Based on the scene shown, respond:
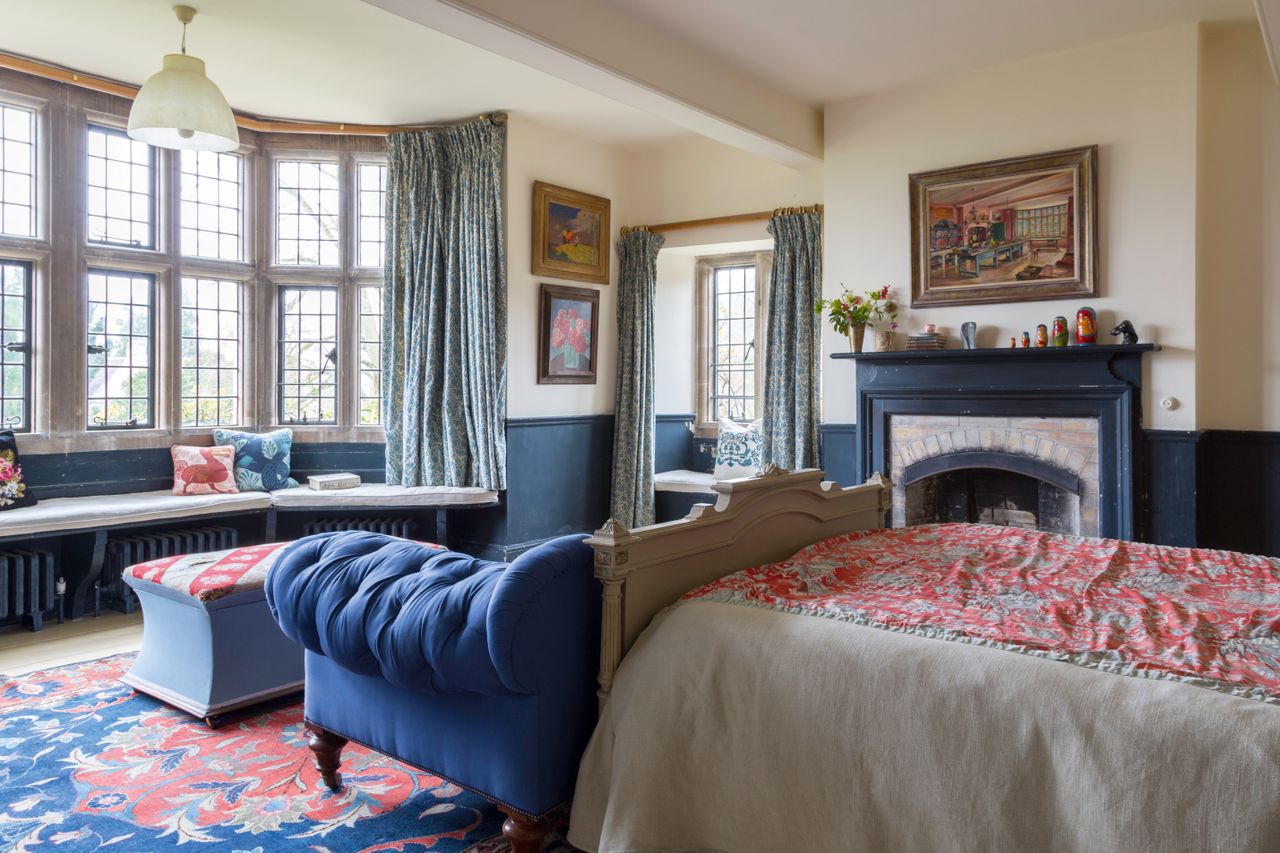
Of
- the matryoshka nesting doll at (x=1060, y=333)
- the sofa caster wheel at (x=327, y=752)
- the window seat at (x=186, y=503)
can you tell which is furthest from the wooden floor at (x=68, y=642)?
the matryoshka nesting doll at (x=1060, y=333)

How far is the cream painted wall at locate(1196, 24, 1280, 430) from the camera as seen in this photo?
4.46m

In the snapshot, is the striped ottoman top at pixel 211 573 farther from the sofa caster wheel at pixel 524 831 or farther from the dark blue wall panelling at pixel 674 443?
the dark blue wall panelling at pixel 674 443

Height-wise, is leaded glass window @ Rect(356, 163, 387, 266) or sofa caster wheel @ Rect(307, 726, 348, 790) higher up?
leaded glass window @ Rect(356, 163, 387, 266)

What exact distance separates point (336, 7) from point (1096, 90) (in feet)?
12.6

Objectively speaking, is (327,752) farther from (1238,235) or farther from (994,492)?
(1238,235)

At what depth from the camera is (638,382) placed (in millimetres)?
6418

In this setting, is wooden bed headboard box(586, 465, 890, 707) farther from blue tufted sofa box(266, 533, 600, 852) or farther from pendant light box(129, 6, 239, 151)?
pendant light box(129, 6, 239, 151)

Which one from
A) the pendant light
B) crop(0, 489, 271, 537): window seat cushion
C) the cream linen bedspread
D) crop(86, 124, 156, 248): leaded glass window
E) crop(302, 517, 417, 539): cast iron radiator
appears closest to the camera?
the cream linen bedspread

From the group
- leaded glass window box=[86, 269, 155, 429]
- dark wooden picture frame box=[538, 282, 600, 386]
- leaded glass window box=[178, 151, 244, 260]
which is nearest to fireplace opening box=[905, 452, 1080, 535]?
dark wooden picture frame box=[538, 282, 600, 386]

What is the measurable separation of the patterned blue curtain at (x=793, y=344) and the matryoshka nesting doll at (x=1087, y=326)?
5.33ft

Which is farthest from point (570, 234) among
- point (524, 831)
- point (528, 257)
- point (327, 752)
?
point (524, 831)

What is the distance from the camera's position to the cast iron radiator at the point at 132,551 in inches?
195

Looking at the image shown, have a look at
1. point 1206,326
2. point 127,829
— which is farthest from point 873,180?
point 127,829

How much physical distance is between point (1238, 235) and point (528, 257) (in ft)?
13.2
